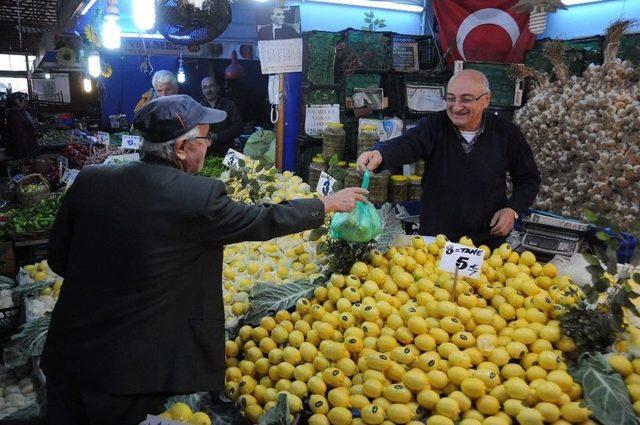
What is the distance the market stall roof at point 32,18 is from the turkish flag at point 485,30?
5.10 meters

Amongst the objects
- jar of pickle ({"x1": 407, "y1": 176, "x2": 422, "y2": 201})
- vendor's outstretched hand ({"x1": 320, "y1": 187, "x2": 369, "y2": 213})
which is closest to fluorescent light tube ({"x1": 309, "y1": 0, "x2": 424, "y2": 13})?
jar of pickle ({"x1": 407, "y1": 176, "x2": 422, "y2": 201})

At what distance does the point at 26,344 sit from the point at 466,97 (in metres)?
2.88

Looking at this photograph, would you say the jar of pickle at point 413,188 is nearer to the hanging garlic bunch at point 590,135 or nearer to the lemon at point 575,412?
the hanging garlic bunch at point 590,135

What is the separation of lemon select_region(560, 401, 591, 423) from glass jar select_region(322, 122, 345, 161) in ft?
13.9

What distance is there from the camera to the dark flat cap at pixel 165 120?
5.84ft

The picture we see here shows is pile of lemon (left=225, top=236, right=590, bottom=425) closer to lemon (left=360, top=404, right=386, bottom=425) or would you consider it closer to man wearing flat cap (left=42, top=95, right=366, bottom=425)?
lemon (left=360, top=404, right=386, bottom=425)

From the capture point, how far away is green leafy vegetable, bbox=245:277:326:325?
Answer: 2.42 m

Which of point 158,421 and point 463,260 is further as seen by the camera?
point 463,260

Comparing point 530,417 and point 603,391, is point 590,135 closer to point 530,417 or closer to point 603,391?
point 603,391

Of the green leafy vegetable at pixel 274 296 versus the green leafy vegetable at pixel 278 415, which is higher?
the green leafy vegetable at pixel 274 296

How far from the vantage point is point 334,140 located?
18.3 feet

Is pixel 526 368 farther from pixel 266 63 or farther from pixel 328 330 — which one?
pixel 266 63

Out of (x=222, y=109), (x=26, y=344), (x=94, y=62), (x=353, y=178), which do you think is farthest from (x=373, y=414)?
(x=94, y=62)

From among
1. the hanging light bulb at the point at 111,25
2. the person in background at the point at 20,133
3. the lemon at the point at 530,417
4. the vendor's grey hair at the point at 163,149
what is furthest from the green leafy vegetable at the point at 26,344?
the person in background at the point at 20,133
